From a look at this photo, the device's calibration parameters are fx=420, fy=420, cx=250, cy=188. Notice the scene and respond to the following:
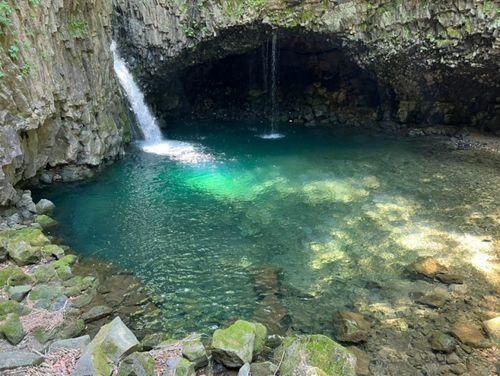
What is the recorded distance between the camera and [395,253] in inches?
351

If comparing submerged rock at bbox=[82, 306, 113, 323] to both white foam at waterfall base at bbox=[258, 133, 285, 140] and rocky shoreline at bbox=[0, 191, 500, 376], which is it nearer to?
rocky shoreline at bbox=[0, 191, 500, 376]

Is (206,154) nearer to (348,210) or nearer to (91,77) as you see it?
(91,77)

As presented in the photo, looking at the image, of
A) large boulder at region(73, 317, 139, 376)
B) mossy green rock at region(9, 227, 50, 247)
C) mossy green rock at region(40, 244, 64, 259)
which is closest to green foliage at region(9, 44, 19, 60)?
mossy green rock at region(9, 227, 50, 247)

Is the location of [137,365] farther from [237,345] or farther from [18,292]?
[18,292]

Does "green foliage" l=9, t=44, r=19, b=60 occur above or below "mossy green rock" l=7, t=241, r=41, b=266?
above

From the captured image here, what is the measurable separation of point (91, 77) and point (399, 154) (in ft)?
36.5

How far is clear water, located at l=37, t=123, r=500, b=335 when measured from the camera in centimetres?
761

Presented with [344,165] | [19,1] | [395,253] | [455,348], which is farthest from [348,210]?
[19,1]

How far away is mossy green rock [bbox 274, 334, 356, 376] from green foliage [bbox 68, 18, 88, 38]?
11.3 metres

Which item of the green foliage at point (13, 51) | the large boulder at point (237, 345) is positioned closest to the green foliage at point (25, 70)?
the green foliage at point (13, 51)

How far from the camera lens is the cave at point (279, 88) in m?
20.4

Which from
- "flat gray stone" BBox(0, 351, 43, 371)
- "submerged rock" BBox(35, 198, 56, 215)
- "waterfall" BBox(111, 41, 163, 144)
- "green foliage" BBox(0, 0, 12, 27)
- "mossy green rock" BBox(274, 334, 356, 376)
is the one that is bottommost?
"mossy green rock" BBox(274, 334, 356, 376)

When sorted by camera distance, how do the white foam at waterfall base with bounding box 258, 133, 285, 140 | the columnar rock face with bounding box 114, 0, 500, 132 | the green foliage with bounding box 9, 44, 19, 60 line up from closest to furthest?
the green foliage with bounding box 9, 44, 19, 60, the columnar rock face with bounding box 114, 0, 500, 132, the white foam at waterfall base with bounding box 258, 133, 285, 140

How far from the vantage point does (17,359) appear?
5125 mm
